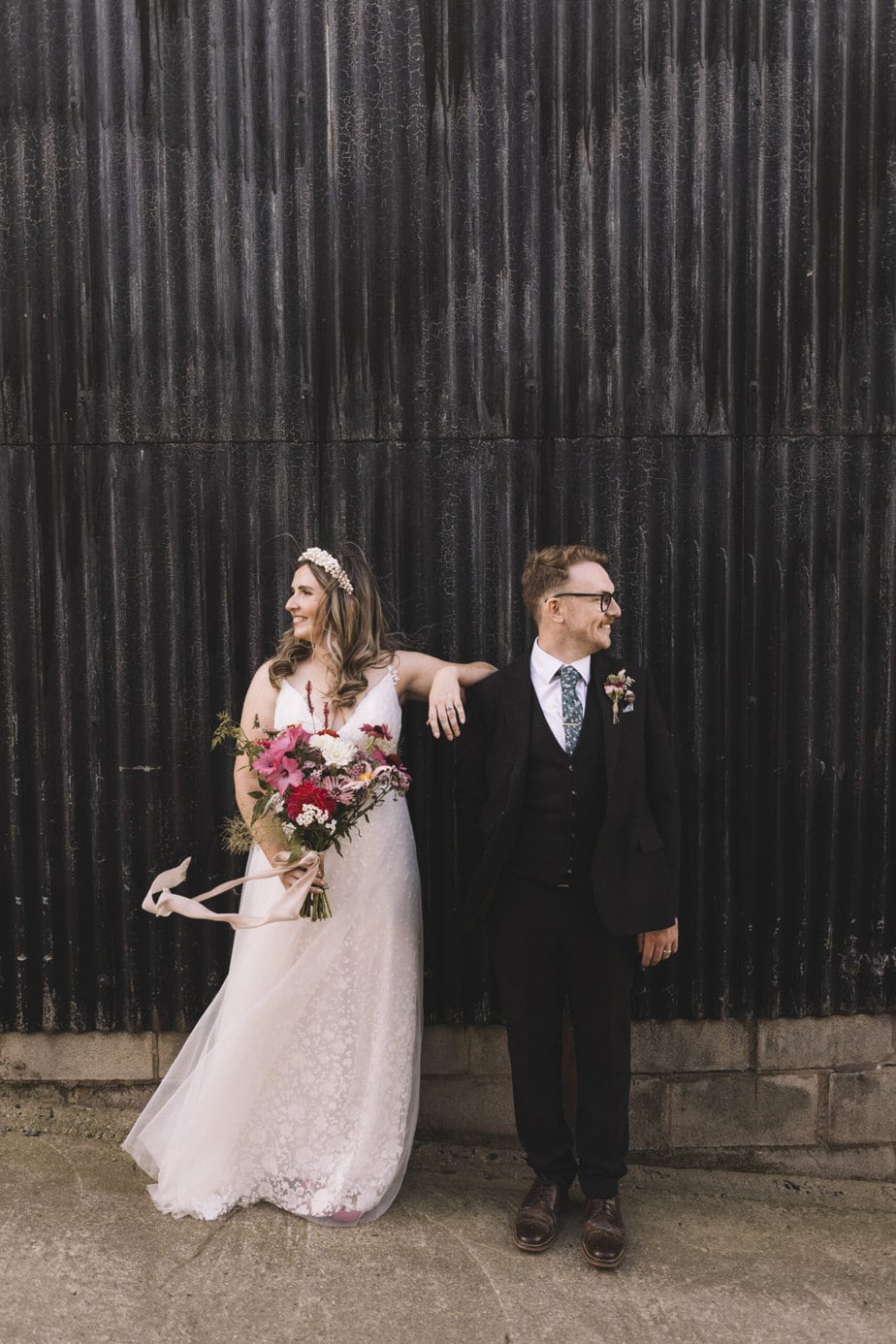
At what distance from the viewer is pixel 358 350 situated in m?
4.50

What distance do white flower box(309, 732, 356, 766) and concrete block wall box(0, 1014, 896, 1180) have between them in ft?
5.75

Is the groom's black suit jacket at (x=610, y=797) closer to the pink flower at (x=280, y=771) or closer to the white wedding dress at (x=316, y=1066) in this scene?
the white wedding dress at (x=316, y=1066)

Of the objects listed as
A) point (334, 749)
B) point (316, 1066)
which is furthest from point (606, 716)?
point (316, 1066)

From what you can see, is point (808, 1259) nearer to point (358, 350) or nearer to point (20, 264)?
point (358, 350)

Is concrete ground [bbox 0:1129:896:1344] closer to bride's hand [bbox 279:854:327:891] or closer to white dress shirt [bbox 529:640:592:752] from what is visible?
bride's hand [bbox 279:854:327:891]

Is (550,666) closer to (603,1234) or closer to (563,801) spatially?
(563,801)

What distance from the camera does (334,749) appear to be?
3.59m

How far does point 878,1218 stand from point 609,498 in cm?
320

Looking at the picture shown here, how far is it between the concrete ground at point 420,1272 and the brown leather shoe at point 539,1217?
0.05 metres

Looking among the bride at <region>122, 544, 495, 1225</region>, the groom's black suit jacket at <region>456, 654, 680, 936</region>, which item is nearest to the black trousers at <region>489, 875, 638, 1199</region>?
the groom's black suit jacket at <region>456, 654, 680, 936</region>

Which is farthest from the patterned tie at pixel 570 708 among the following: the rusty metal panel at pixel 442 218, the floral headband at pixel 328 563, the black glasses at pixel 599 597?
the rusty metal panel at pixel 442 218

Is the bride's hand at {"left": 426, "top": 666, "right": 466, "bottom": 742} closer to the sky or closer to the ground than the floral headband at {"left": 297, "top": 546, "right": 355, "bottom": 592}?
closer to the ground

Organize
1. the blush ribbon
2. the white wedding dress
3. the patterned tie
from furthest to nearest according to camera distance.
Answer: the white wedding dress
the patterned tie
the blush ribbon

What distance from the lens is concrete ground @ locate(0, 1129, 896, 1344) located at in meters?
3.47
